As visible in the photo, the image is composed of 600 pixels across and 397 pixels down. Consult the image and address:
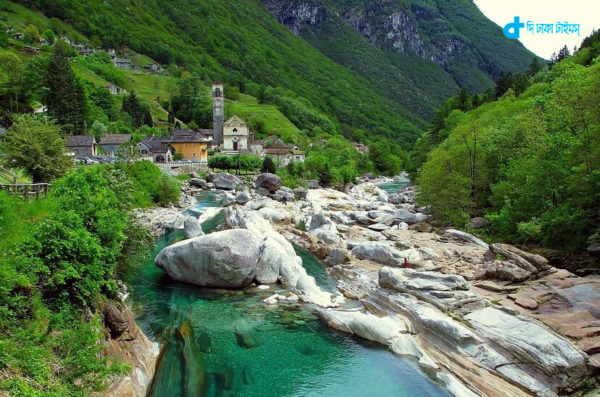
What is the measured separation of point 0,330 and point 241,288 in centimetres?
1772

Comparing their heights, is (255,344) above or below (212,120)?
below

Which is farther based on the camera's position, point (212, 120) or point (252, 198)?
point (212, 120)

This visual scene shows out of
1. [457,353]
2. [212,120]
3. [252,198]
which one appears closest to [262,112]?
[212,120]

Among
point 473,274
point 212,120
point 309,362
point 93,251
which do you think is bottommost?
Answer: point 309,362

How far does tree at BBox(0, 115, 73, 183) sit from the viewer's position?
98.9 ft

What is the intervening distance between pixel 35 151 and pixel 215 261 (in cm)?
1710

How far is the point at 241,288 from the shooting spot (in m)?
27.9

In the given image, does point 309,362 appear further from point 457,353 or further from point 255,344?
point 457,353

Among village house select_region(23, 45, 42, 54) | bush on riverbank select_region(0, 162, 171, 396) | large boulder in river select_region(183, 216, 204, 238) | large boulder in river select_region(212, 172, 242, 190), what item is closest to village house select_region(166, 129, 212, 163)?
large boulder in river select_region(212, 172, 242, 190)

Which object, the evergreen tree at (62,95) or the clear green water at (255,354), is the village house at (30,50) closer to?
the evergreen tree at (62,95)

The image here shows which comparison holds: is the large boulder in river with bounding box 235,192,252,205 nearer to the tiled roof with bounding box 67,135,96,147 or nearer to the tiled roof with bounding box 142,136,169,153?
the tiled roof with bounding box 67,135,96,147

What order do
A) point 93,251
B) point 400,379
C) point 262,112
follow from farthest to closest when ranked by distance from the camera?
point 262,112 → point 400,379 → point 93,251

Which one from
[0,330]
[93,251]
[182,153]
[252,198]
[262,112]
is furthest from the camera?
[262,112]

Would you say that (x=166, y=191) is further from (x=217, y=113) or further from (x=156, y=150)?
(x=217, y=113)
